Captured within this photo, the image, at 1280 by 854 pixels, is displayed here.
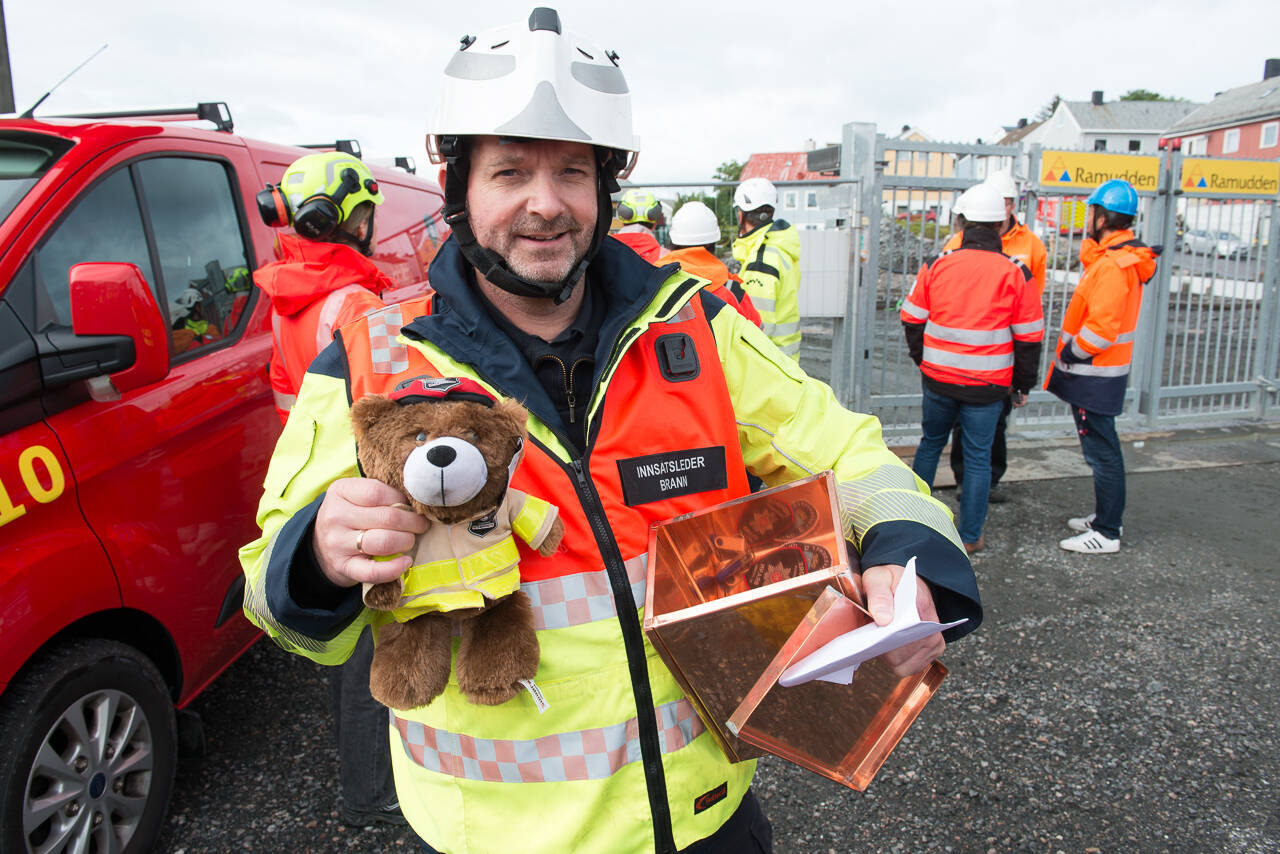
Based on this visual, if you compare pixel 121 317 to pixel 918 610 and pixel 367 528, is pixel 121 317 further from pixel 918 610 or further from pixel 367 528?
pixel 918 610

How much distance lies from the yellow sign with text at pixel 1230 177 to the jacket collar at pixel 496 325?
26.0 feet

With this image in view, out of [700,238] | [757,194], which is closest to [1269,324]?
[757,194]

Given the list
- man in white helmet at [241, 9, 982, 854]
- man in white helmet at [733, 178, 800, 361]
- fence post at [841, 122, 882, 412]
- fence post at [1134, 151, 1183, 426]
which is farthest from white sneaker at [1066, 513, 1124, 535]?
man in white helmet at [241, 9, 982, 854]

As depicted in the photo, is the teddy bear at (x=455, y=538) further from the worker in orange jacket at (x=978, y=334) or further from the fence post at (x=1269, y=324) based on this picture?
the fence post at (x=1269, y=324)

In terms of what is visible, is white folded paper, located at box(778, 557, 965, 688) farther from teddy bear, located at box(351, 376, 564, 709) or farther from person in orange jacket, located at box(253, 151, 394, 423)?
person in orange jacket, located at box(253, 151, 394, 423)

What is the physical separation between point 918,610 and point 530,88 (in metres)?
1.05

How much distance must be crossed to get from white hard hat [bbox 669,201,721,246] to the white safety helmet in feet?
12.7

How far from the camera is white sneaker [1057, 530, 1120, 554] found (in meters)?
4.88

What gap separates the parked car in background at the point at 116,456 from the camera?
2.06 meters

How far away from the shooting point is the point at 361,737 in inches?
103

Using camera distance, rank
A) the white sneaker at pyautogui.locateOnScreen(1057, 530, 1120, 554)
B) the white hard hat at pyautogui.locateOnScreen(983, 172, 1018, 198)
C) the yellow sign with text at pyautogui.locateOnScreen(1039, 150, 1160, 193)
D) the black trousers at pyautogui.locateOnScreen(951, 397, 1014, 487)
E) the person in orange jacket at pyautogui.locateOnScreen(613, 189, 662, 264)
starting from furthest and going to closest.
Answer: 1. the yellow sign with text at pyautogui.locateOnScreen(1039, 150, 1160, 193)
2. the person in orange jacket at pyautogui.locateOnScreen(613, 189, 662, 264)
3. the white hard hat at pyautogui.locateOnScreen(983, 172, 1018, 198)
4. the black trousers at pyautogui.locateOnScreen(951, 397, 1014, 487)
5. the white sneaker at pyautogui.locateOnScreen(1057, 530, 1120, 554)

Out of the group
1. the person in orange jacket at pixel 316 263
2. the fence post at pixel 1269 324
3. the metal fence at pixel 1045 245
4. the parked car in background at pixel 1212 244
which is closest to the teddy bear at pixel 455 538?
the person in orange jacket at pixel 316 263

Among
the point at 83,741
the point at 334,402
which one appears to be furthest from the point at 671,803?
the point at 83,741

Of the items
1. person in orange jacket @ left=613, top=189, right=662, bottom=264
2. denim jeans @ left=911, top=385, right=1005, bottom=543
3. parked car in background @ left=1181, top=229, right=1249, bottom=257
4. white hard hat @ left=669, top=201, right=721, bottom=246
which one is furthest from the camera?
parked car in background @ left=1181, top=229, right=1249, bottom=257
